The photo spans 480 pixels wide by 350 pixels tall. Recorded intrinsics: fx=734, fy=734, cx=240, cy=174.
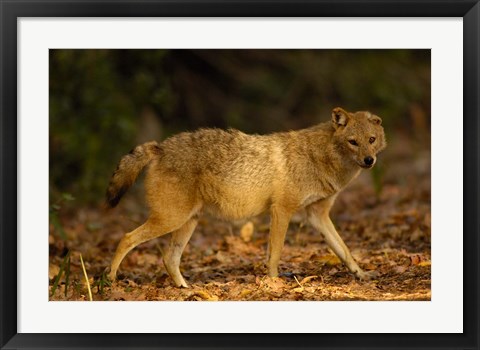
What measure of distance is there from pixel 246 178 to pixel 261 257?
1883 mm

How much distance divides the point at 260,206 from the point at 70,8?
142 inches

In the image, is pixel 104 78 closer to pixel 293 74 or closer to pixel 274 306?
pixel 293 74

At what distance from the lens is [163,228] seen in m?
9.35

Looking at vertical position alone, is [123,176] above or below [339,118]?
below

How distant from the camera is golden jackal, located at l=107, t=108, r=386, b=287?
9.41 metres

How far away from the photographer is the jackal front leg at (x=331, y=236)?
9578 millimetres

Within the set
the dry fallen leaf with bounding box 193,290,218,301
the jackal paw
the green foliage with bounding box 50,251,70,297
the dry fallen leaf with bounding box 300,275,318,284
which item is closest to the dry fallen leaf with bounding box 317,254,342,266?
the jackal paw

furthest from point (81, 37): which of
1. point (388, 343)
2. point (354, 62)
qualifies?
point (354, 62)

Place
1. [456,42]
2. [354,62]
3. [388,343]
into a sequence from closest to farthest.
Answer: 1. [388,343]
2. [456,42]
3. [354,62]

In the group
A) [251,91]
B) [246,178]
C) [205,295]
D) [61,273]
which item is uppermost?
[251,91]

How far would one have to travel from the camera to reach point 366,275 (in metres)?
A: 9.50

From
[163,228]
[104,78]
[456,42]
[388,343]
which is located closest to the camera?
[388,343]

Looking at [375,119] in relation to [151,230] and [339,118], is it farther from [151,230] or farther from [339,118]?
[151,230]

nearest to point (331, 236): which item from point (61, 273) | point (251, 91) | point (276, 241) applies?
point (276, 241)
